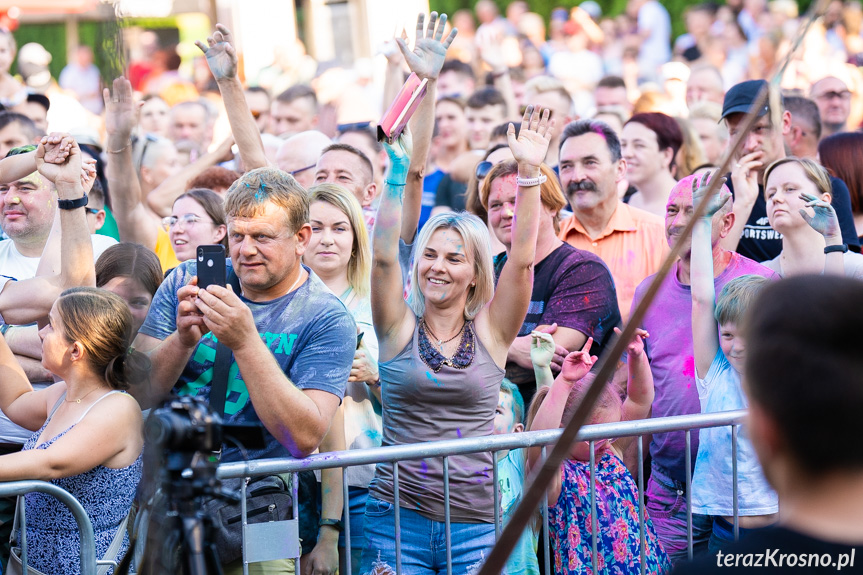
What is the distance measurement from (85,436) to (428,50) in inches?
82.6

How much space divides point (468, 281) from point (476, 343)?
0.85 feet

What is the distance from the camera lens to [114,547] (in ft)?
10.6

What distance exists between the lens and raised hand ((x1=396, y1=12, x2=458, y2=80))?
4.10m

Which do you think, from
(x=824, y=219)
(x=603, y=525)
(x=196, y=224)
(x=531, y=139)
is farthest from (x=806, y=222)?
(x=196, y=224)

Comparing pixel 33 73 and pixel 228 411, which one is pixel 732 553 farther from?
Answer: pixel 33 73

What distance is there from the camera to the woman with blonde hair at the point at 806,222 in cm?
418

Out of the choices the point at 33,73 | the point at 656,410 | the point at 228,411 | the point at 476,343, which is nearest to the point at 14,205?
the point at 228,411

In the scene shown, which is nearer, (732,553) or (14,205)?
(732,553)

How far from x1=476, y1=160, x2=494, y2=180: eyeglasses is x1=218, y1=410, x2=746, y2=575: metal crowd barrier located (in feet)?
6.24

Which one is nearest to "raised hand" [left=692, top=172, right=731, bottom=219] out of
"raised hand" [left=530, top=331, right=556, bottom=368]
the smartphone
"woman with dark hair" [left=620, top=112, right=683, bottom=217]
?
"raised hand" [left=530, top=331, right=556, bottom=368]

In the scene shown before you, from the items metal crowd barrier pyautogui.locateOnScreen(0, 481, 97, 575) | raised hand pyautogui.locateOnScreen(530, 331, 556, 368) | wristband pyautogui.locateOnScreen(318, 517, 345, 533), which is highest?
raised hand pyautogui.locateOnScreen(530, 331, 556, 368)

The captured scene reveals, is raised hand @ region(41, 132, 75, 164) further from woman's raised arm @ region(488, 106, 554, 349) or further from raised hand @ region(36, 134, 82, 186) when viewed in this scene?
woman's raised arm @ region(488, 106, 554, 349)

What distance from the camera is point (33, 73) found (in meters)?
10.5

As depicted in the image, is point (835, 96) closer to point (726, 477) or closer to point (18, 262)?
point (726, 477)
